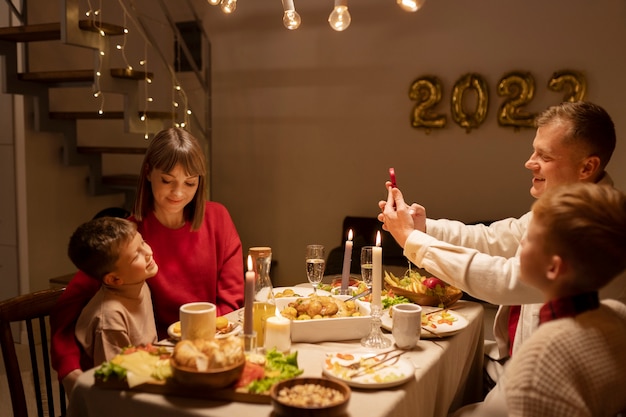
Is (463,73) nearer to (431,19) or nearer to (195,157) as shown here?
(431,19)

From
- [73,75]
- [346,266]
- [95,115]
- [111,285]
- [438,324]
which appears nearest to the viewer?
[111,285]

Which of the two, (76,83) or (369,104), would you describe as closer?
(76,83)

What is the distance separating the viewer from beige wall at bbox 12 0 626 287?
420cm

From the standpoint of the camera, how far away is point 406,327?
1.73 metres

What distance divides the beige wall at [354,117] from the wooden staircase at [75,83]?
0.50 ft

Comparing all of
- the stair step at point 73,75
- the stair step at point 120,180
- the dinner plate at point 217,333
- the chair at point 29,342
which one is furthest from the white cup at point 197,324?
the stair step at point 120,180

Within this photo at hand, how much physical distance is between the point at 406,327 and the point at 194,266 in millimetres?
916

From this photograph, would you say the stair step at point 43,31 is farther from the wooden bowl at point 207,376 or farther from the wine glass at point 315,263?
the wooden bowl at point 207,376

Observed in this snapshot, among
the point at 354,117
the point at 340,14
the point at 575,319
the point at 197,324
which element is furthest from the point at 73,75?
the point at 575,319

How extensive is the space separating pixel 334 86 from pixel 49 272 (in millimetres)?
2564

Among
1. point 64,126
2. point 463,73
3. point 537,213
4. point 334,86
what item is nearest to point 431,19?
point 463,73

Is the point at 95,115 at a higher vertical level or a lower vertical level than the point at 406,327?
higher

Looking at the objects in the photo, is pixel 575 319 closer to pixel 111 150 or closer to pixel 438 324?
pixel 438 324

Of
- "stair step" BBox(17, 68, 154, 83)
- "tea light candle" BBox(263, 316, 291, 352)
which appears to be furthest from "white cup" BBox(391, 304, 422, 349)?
"stair step" BBox(17, 68, 154, 83)
